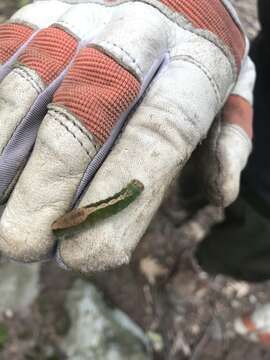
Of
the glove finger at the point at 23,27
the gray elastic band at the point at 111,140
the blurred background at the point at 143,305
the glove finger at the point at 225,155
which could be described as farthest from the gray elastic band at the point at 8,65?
the blurred background at the point at 143,305

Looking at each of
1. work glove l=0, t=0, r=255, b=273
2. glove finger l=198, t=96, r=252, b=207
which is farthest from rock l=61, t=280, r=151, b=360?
work glove l=0, t=0, r=255, b=273

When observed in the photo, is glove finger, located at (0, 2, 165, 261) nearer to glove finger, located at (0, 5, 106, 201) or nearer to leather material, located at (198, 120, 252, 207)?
glove finger, located at (0, 5, 106, 201)

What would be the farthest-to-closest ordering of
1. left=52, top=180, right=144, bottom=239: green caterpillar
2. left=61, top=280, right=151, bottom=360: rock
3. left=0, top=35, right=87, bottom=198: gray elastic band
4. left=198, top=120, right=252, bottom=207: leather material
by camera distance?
left=61, top=280, right=151, bottom=360: rock, left=198, top=120, right=252, bottom=207: leather material, left=0, top=35, right=87, bottom=198: gray elastic band, left=52, top=180, right=144, bottom=239: green caterpillar

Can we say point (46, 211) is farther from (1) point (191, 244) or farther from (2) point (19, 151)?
(1) point (191, 244)

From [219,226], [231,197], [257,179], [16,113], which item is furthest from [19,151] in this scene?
[219,226]

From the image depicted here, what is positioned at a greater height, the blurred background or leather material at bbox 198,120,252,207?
leather material at bbox 198,120,252,207
